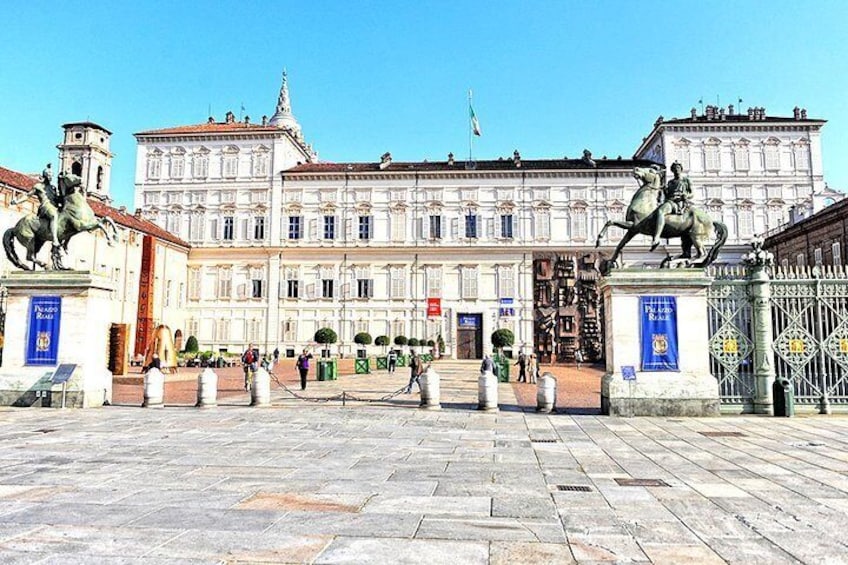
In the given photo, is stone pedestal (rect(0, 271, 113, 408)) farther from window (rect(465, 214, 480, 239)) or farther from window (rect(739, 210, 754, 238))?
window (rect(739, 210, 754, 238))

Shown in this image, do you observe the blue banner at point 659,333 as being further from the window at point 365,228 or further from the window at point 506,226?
the window at point 365,228

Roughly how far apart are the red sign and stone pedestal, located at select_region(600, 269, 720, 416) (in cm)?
3389

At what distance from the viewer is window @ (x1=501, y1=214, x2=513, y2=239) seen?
1918 inches

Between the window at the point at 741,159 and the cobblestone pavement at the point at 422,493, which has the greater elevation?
the window at the point at 741,159

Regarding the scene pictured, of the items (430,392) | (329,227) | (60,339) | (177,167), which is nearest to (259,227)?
(329,227)

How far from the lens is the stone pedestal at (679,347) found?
12.8 m

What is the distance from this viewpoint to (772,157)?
48344 mm

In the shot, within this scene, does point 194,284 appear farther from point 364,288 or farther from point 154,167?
point 364,288

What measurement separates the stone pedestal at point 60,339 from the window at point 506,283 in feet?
117

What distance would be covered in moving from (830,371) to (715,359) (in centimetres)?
265

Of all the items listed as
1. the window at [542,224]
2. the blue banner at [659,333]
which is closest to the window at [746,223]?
the window at [542,224]

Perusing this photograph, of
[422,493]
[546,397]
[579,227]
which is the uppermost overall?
[579,227]

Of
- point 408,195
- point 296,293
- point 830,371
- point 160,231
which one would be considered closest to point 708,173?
point 408,195

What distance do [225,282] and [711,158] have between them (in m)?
39.9
